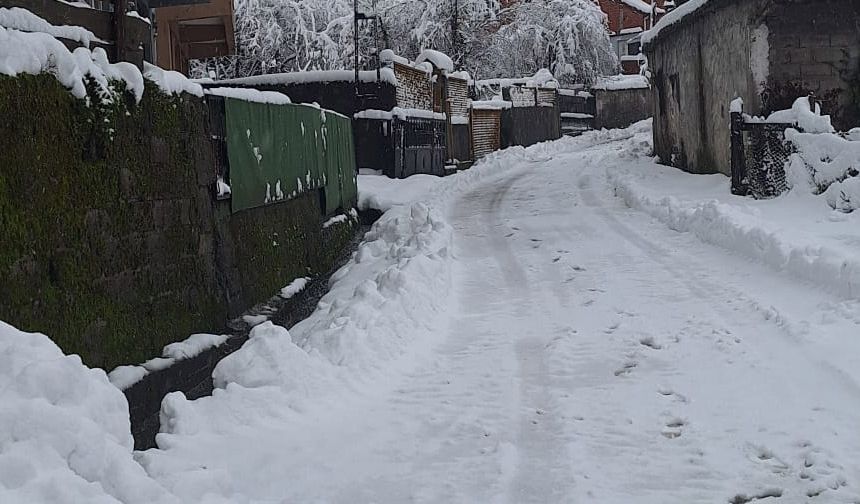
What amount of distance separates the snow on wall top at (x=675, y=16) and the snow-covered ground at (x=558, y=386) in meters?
7.21

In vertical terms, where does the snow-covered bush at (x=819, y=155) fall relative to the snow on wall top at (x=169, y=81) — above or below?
below

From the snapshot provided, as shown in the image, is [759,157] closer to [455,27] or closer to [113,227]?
[113,227]

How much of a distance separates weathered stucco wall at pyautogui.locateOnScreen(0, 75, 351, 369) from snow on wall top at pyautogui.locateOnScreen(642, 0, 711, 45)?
1050 cm

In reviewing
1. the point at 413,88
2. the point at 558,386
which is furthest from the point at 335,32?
the point at 558,386

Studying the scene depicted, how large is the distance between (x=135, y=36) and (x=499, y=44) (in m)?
34.5

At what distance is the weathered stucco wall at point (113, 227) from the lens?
5109 millimetres

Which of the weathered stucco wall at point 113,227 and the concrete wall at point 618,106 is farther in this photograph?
the concrete wall at point 618,106

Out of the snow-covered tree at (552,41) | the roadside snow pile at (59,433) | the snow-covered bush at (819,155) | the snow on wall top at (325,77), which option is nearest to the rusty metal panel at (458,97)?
the snow on wall top at (325,77)

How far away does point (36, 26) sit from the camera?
7.99 metres

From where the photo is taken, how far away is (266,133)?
33.7ft

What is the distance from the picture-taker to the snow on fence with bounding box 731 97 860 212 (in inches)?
460

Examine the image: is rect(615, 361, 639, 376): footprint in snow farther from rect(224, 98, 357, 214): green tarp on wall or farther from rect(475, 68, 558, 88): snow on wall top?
rect(475, 68, 558, 88): snow on wall top

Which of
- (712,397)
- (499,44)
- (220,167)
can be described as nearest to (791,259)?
(712,397)

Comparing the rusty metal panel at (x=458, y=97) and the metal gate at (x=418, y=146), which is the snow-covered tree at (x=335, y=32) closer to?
the rusty metal panel at (x=458, y=97)
